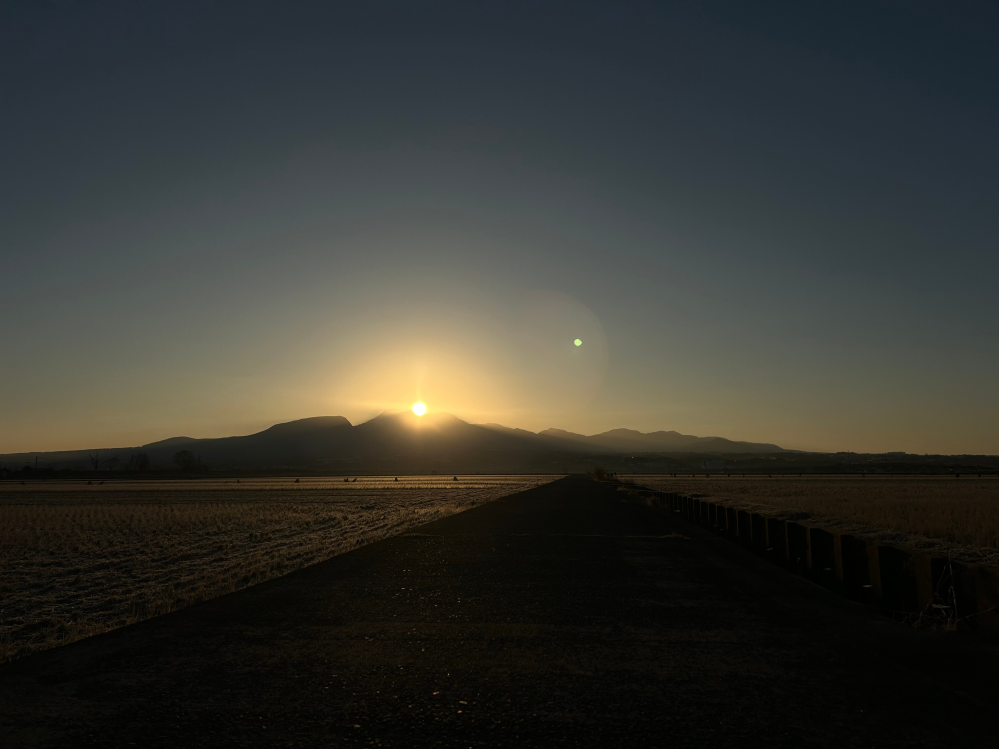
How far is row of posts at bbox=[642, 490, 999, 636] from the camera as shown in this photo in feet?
24.9

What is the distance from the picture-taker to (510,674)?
5820 mm

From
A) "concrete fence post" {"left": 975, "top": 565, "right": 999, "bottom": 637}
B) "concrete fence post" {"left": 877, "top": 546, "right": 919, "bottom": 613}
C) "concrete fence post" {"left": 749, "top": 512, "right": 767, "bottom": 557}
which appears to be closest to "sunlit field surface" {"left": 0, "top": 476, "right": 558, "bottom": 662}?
"concrete fence post" {"left": 749, "top": 512, "right": 767, "bottom": 557}

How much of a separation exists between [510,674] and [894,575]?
19.7ft

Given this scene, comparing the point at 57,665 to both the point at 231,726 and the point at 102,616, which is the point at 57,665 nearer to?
the point at 231,726

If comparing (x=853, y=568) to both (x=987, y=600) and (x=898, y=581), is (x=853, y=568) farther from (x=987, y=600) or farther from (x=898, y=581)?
(x=987, y=600)

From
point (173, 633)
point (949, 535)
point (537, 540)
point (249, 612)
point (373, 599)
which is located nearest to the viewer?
point (173, 633)

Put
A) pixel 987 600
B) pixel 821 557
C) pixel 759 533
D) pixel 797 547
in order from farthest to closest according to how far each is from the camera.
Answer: pixel 759 533, pixel 797 547, pixel 821 557, pixel 987 600

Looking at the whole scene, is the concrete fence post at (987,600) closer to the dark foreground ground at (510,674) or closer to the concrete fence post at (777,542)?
the dark foreground ground at (510,674)

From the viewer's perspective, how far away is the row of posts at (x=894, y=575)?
7.58m

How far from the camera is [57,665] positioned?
613cm

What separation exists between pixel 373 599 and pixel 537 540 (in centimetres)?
827

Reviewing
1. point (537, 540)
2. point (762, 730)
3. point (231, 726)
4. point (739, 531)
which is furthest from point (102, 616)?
point (739, 531)

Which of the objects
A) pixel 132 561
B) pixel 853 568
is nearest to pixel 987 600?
Result: pixel 853 568

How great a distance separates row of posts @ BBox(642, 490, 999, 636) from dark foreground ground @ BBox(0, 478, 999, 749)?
1.53 feet
